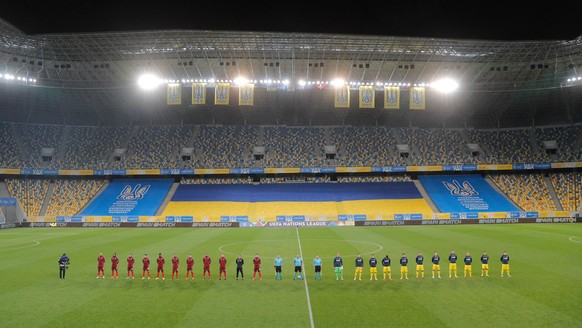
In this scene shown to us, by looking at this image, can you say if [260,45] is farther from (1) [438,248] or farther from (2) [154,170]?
(1) [438,248]

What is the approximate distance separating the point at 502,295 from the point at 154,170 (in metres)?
53.0

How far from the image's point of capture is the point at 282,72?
56.8m

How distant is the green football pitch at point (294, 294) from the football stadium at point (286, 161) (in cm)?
28

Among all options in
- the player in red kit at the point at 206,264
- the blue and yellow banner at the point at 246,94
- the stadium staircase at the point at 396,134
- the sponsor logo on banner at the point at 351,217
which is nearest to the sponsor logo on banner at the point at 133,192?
the blue and yellow banner at the point at 246,94

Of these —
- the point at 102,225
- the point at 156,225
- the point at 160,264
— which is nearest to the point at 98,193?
the point at 102,225

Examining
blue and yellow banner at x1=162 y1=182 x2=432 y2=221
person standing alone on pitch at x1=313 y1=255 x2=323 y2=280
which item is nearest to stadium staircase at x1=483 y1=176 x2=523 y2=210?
blue and yellow banner at x1=162 y1=182 x2=432 y2=221

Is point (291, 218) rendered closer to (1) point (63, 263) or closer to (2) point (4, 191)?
(1) point (63, 263)

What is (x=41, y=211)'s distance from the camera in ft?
183

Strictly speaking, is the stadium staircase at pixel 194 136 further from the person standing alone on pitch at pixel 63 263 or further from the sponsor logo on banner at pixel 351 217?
the person standing alone on pitch at pixel 63 263

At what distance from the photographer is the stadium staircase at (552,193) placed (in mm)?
56562

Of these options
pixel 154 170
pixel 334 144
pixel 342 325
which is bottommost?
pixel 342 325

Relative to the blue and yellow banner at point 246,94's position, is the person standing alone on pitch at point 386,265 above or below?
below

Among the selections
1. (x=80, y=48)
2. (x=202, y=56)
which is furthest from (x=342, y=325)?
(x=80, y=48)

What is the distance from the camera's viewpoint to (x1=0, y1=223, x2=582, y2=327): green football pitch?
14.2 meters
